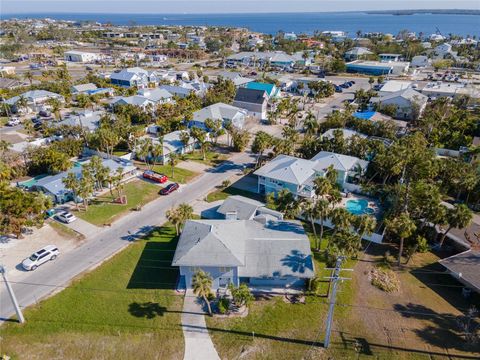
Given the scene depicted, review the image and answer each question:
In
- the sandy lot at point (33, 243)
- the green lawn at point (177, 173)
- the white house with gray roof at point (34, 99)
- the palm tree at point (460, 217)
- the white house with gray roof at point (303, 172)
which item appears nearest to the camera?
the palm tree at point (460, 217)

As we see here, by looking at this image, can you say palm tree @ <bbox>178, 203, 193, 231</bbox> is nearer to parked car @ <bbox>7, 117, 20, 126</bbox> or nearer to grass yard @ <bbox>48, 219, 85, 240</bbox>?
grass yard @ <bbox>48, 219, 85, 240</bbox>

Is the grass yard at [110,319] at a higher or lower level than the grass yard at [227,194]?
lower

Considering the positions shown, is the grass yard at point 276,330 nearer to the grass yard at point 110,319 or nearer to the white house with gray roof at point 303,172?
the grass yard at point 110,319

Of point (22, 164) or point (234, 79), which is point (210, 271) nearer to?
point (22, 164)

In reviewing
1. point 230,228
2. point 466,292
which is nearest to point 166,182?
point 230,228

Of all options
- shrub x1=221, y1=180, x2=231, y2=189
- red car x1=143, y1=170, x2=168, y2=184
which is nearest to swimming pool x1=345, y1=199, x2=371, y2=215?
shrub x1=221, y1=180, x2=231, y2=189

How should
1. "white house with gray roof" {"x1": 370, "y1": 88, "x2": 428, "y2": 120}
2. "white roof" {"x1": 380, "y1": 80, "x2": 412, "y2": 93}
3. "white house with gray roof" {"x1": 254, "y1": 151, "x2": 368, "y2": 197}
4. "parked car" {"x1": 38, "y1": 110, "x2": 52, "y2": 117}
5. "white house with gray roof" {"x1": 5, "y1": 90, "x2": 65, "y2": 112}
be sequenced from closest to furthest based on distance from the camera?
"white house with gray roof" {"x1": 254, "y1": 151, "x2": 368, "y2": 197}
"white house with gray roof" {"x1": 370, "y1": 88, "x2": 428, "y2": 120}
"parked car" {"x1": 38, "y1": 110, "x2": 52, "y2": 117}
"white house with gray roof" {"x1": 5, "y1": 90, "x2": 65, "y2": 112}
"white roof" {"x1": 380, "y1": 80, "x2": 412, "y2": 93}

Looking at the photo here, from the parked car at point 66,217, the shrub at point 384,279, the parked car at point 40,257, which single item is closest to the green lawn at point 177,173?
the parked car at point 66,217
